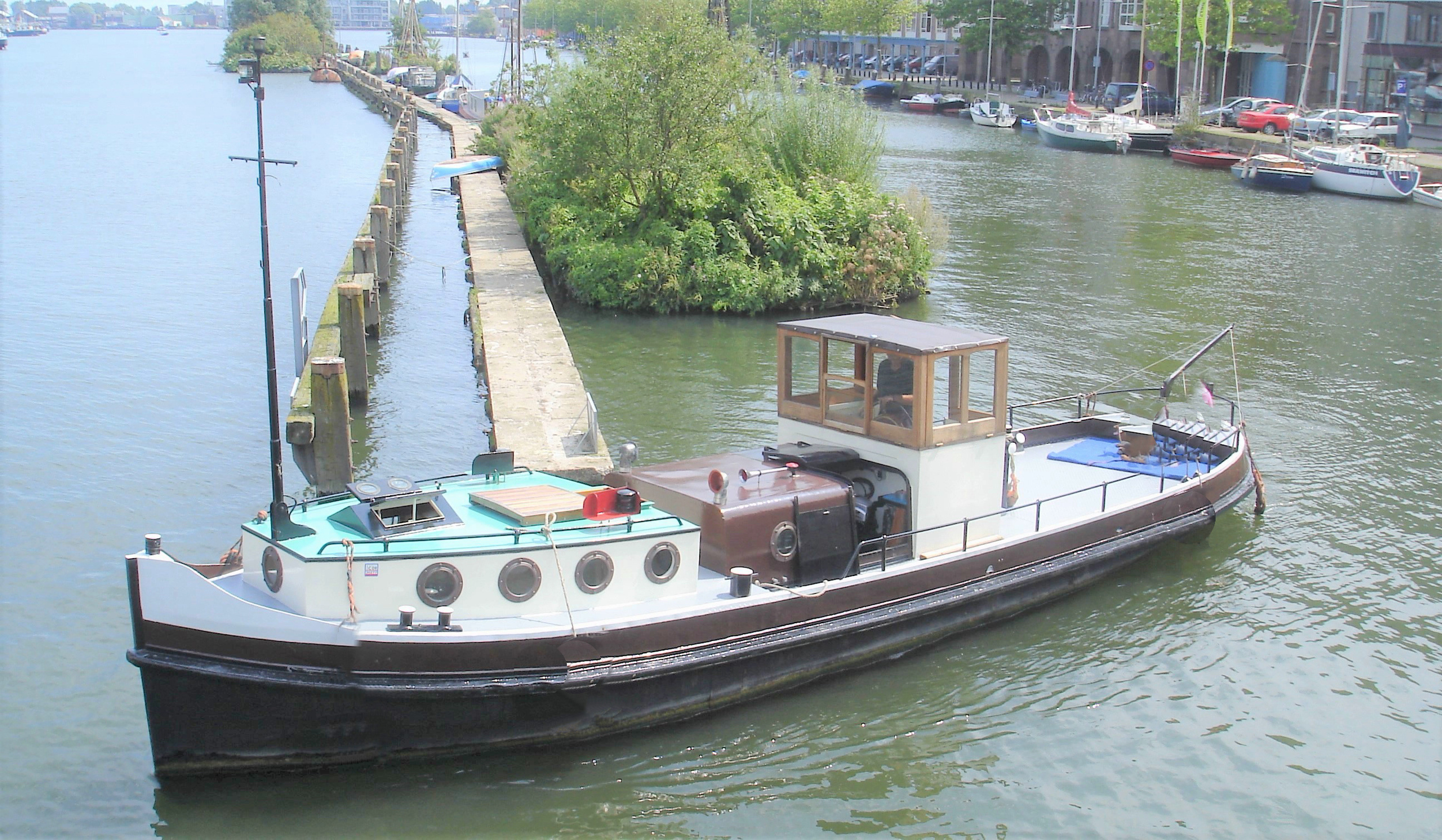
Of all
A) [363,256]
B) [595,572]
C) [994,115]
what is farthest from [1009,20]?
[595,572]

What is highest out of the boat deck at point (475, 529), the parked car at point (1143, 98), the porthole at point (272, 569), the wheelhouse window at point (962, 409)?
the parked car at point (1143, 98)

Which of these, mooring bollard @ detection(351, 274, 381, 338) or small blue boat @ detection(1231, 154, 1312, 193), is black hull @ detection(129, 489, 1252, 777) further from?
small blue boat @ detection(1231, 154, 1312, 193)

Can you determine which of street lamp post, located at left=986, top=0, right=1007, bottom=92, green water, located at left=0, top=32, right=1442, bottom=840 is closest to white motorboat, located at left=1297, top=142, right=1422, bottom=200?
green water, located at left=0, top=32, right=1442, bottom=840

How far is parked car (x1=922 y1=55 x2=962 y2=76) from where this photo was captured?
117 metres

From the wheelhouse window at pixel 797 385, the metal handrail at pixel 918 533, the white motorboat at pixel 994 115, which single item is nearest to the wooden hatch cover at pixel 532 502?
the metal handrail at pixel 918 533

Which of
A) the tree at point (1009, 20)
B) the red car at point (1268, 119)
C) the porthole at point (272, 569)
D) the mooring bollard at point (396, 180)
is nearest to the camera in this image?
the porthole at point (272, 569)

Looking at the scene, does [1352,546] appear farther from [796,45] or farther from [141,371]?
[796,45]

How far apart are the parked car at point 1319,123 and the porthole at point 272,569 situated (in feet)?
202

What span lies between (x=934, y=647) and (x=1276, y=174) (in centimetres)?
4709

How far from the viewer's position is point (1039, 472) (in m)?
17.4

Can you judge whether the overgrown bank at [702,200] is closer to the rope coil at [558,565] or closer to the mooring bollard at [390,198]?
the mooring bollard at [390,198]

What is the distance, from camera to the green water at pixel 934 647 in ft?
37.0

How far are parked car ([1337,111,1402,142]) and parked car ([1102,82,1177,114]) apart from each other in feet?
54.2

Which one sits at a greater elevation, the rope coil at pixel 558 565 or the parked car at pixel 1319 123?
the parked car at pixel 1319 123
